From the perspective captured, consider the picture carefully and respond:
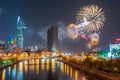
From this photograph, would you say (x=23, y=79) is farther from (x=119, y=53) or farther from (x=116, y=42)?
(x=116, y=42)

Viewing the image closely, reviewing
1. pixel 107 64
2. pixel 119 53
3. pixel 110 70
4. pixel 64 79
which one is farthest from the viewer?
pixel 119 53

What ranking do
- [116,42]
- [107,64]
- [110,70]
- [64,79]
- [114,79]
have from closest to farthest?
[114,79] → [64,79] → [110,70] → [107,64] → [116,42]

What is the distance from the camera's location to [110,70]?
42281 mm

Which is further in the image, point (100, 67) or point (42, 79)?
point (100, 67)

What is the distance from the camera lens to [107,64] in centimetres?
4788

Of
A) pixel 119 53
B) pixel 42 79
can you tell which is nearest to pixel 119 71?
pixel 42 79

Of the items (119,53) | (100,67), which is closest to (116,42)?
(119,53)

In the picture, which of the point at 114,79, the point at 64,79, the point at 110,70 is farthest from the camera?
the point at 110,70

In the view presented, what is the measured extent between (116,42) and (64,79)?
437 ft

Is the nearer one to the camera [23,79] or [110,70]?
[23,79]

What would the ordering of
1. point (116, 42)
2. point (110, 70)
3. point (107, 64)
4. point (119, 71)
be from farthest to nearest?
point (116, 42), point (107, 64), point (110, 70), point (119, 71)

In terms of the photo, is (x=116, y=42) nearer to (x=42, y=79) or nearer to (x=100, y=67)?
(x=100, y=67)

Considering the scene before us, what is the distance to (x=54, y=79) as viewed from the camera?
3422 cm

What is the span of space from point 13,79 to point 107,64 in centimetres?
1937
